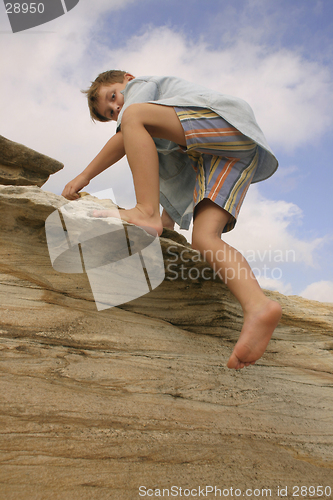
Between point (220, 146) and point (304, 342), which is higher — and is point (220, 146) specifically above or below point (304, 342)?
above

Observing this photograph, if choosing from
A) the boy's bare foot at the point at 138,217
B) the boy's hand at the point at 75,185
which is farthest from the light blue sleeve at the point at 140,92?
the boy's bare foot at the point at 138,217

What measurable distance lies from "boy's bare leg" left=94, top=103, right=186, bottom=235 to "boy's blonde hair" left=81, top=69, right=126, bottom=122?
86 cm

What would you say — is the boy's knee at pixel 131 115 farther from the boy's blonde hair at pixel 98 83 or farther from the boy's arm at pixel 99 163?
the boy's blonde hair at pixel 98 83

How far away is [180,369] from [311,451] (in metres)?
0.86

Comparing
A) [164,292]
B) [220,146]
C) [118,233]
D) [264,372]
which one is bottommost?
[264,372]

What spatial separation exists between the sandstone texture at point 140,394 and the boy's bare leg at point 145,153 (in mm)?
278

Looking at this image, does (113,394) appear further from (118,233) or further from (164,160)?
(164,160)

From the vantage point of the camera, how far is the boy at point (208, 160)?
1.71m

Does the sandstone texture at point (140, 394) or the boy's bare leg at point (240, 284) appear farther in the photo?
the boy's bare leg at point (240, 284)

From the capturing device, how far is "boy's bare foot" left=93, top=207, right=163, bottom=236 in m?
1.82

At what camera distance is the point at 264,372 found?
7.36 feet

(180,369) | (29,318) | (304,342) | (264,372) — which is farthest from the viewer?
(304,342)

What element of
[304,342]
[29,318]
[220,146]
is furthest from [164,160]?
[304,342]

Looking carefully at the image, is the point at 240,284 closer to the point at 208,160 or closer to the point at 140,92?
the point at 208,160
